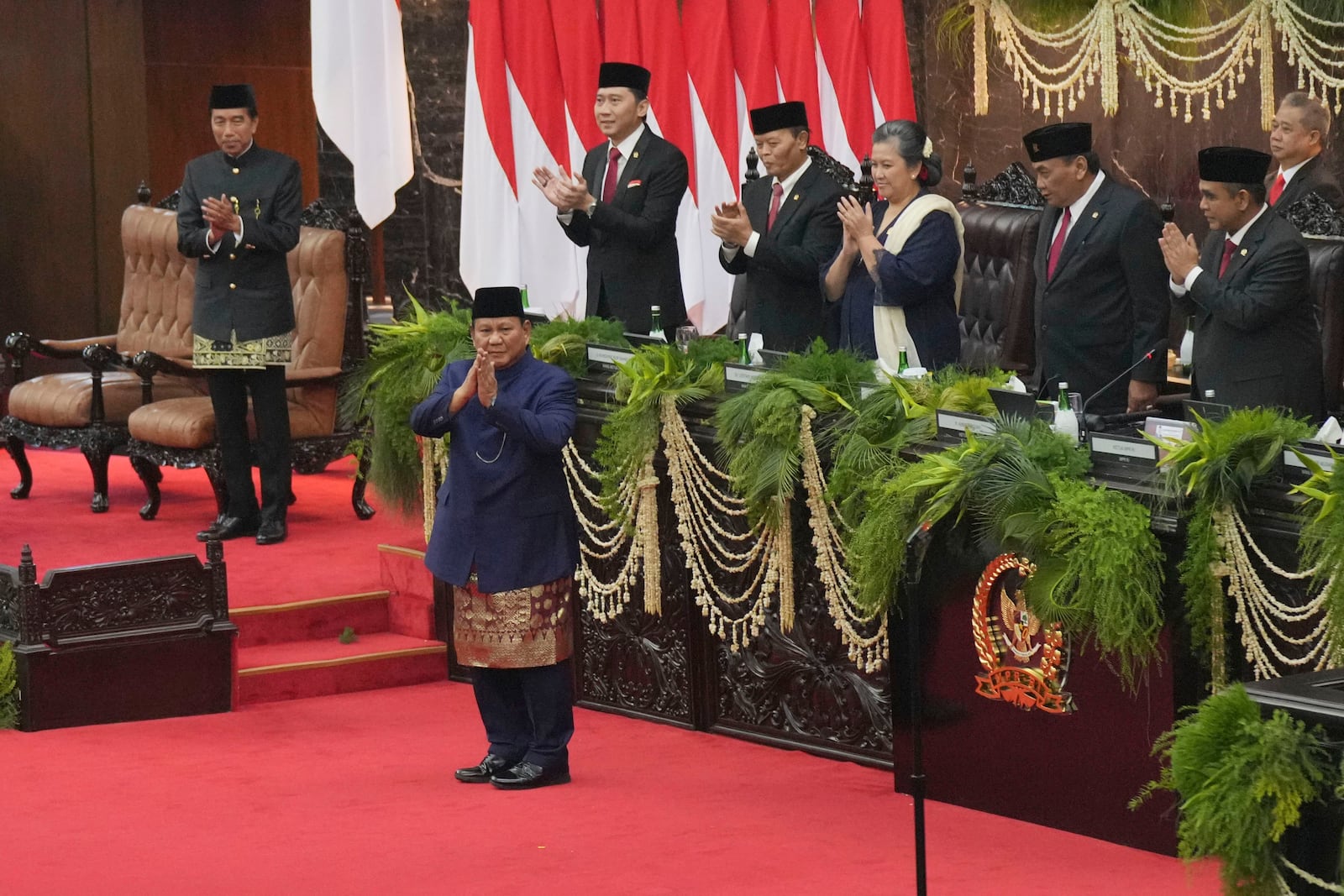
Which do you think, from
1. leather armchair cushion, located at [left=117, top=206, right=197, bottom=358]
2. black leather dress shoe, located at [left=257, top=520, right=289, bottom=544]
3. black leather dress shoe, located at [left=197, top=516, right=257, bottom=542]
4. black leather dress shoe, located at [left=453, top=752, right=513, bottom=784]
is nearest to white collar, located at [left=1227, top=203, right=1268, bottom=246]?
black leather dress shoe, located at [left=453, top=752, right=513, bottom=784]

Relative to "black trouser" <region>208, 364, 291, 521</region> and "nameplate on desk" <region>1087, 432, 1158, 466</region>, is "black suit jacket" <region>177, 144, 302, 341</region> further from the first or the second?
"nameplate on desk" <region>1087, 432, 1158, 466</region>

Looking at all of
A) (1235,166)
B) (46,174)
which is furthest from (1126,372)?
(46,174)

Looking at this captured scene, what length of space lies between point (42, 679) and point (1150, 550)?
316cm

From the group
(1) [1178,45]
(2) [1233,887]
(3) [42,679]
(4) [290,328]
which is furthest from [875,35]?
(2) [1233,887]

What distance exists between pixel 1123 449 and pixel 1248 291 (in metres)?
0.69

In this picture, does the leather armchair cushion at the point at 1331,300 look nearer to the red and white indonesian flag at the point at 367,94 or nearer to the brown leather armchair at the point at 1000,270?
the brown leather armchair at the point at 1000,270

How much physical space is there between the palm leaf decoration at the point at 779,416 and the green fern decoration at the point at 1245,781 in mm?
2000

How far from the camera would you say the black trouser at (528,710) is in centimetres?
496

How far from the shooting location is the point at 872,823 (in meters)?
4.63

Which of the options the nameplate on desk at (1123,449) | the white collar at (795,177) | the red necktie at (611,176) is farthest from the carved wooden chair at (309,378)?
the nameplate on desk at (1123,449)

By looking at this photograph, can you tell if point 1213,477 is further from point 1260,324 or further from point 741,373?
point 741,373

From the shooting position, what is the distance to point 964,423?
464cm

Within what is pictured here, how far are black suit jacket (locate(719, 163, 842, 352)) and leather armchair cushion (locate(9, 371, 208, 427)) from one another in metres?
2.99

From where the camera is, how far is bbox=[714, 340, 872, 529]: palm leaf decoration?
4996 millimetres
